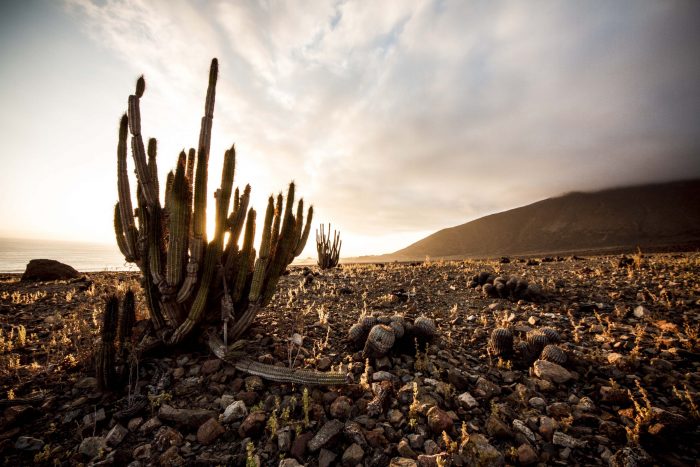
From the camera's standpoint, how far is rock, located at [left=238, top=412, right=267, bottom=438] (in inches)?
114

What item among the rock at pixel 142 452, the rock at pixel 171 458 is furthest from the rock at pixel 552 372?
the rock at pixel 142 452

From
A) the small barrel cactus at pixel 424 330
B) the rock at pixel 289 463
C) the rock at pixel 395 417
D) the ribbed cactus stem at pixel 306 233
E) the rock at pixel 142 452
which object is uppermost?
the ribbed cactus stem at pixel 306 233

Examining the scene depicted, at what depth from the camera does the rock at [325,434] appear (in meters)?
2.75

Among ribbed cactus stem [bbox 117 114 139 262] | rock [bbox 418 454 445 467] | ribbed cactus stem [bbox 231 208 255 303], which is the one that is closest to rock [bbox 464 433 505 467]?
rock [bbox 418 454 445 467]

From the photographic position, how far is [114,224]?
15.4 feet

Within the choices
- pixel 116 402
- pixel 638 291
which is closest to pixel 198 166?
pixel 116 402

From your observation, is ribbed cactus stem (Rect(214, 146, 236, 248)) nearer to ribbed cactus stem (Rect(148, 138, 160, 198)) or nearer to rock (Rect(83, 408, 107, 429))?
ribbed cactus stem (Rect(148, 138, 160, 198))

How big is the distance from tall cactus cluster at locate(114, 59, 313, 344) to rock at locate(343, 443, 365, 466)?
2264mm

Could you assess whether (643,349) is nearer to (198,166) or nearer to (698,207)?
(198,166)

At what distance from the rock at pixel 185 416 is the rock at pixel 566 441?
11.7 feet

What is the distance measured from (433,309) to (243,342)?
471 centimetres

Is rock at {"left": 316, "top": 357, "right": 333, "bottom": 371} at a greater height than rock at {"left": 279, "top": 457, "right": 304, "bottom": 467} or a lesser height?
greater

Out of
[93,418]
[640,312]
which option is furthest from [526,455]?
[640,312]

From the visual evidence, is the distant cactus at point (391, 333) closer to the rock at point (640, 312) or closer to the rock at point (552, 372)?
the rock at point (552, 372)
